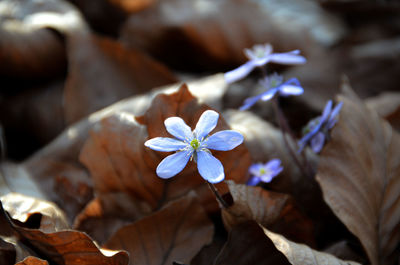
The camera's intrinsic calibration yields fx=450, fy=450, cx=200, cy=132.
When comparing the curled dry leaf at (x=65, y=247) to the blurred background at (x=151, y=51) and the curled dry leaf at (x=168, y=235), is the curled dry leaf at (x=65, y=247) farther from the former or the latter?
the blurred background at (x=151, y=51)

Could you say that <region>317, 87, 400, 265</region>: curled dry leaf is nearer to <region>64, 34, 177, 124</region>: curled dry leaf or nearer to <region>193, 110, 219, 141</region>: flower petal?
<region>193, 110, 219, 141</region>: flower petal

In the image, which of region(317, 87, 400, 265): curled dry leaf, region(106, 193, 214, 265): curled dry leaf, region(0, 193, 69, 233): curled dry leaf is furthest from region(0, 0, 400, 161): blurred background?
region(106, 193, 214, 265): curled dry leaf

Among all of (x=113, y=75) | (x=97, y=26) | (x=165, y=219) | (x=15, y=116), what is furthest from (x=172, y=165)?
(x=97, y=26)

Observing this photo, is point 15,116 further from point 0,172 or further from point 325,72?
point 325,72

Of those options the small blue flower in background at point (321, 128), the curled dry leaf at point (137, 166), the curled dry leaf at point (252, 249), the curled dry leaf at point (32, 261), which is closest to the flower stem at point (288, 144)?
the small blue flower in background at point (321, 128)

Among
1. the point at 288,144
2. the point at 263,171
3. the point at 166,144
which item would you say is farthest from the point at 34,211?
the point at 288,144

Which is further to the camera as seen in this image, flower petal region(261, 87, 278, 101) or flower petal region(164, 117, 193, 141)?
flower petal region(261, 87, 278, 101)
